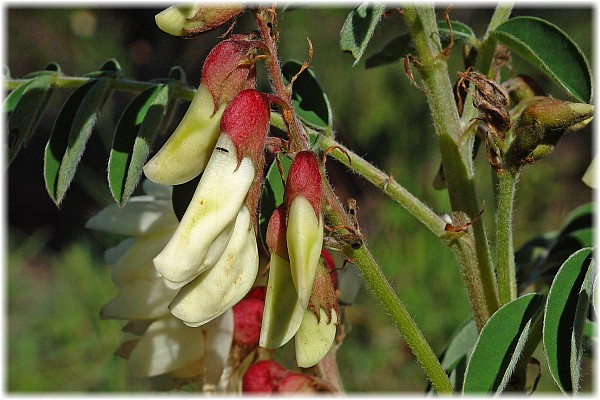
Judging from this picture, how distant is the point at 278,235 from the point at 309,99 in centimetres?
23

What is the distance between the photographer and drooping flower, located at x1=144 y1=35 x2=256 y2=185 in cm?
54

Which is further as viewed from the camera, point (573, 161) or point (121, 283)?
point (573, 161)

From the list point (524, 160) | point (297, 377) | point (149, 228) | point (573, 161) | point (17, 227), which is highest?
point (524, 160)

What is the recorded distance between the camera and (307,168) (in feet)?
1.77

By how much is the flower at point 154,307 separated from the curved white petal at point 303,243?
0.90 feet

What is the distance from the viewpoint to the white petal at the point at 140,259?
782 millimetres

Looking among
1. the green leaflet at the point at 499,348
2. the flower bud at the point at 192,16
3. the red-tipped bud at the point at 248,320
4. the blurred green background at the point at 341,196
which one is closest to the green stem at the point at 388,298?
the green leaflet at the point at 499,348

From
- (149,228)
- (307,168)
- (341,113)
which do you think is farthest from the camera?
(341,113)

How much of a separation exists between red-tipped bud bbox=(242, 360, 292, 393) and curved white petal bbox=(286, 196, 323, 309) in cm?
31

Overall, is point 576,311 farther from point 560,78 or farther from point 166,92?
point 166,92

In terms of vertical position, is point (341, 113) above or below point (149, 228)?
below

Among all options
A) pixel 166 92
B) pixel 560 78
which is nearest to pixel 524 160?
pixel 560 78

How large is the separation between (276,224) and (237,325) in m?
0.27

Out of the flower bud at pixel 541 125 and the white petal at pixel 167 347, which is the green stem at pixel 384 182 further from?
the white petal at pixel 167 347
